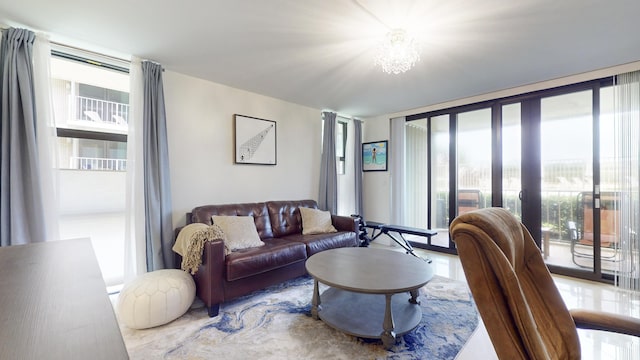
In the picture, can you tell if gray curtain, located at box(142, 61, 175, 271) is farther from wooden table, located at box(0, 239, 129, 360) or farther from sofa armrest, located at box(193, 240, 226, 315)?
wooden table, located at box(0, 239, 129, 360)

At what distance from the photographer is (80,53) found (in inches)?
97.7

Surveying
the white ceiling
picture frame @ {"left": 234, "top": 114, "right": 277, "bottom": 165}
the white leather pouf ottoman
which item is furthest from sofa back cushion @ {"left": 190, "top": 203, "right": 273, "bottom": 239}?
the white ceiling

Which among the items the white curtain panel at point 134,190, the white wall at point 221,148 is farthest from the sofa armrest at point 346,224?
the white curtain panel at point 134,190

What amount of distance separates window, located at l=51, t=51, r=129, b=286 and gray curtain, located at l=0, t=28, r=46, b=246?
25 centimetres

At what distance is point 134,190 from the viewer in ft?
8.64

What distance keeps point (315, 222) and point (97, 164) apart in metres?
2.50

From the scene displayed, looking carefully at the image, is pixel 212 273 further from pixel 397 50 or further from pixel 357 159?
pixel 357 159

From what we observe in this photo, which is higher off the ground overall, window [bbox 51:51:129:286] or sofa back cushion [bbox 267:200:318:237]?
window [bbox 51:51:129:286]

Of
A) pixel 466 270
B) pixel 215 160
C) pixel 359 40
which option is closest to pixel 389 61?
pixel 359 40

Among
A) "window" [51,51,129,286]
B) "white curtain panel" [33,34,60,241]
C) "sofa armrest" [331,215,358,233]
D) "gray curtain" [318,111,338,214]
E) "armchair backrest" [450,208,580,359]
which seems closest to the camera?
"armchair backrest" [450,208,580,359]

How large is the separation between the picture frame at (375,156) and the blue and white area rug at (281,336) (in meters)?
2.84

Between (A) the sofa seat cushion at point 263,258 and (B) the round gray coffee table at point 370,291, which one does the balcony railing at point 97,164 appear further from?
(B) the round gray coffee table at point 370,291

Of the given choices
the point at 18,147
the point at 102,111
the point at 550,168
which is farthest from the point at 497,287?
the point at 550,168

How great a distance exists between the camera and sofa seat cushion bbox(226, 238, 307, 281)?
2328mm
